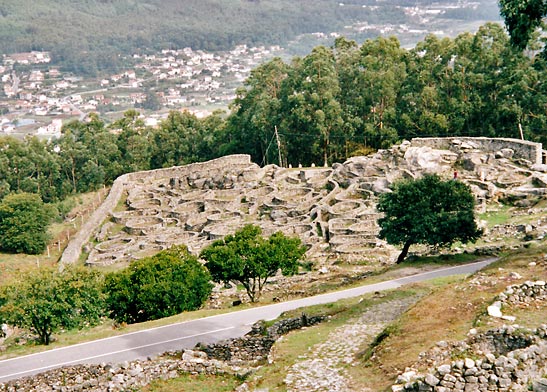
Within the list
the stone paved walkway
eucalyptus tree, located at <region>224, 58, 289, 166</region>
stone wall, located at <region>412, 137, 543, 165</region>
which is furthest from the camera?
eucalyptus tree, located at <region>224, 58, 289, 166</region>

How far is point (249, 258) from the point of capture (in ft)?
96.1

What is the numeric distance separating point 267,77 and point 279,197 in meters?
27.9

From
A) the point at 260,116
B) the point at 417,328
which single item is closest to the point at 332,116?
the point at 260,116

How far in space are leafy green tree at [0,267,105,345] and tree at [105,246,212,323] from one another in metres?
0.92

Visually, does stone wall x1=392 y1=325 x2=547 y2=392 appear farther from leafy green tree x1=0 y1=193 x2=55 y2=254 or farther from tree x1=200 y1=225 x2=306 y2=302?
leafy green tree x1=0 y1=193 x2=55 y2=254

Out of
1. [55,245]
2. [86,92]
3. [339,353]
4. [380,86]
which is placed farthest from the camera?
[86,92]

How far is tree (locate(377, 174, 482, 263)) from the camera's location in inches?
1177

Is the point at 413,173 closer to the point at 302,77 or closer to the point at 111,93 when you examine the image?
the point at 302,77

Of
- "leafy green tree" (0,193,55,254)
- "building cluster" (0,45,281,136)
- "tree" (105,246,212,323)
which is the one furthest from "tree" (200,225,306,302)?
"building cluster" (0,45,281,136)

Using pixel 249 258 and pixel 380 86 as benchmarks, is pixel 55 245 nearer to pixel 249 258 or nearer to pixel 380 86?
pixel 249 258

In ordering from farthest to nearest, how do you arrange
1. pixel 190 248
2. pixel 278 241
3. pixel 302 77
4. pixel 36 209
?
pixel 302 77, pixel 36 209, pixel 190 248, pixel 278 241

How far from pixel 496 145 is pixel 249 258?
87.7 feet

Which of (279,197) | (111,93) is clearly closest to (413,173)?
(279,197)

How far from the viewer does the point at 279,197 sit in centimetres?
5169
